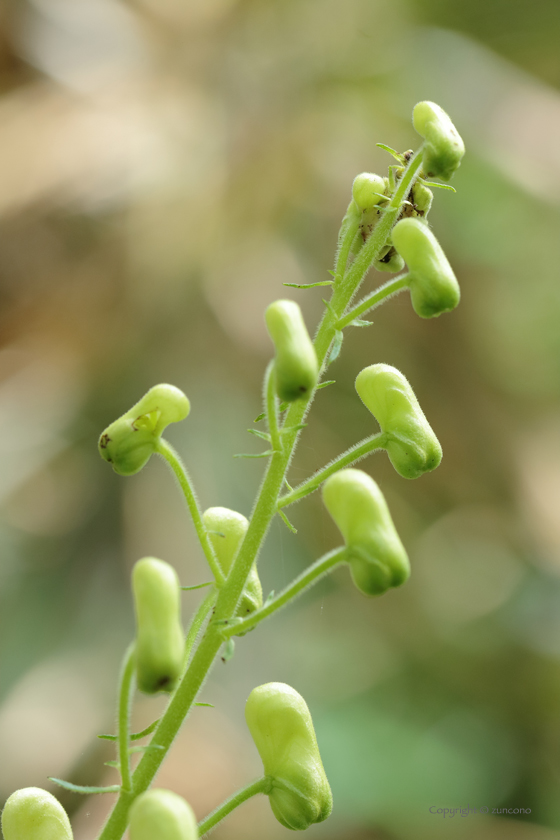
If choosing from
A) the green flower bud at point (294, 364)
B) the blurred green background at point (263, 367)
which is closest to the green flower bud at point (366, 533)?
the green flower bud at point (294, 364)

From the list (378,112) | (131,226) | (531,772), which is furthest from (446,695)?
(378,112)

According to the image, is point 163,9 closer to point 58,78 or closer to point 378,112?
point 58,78

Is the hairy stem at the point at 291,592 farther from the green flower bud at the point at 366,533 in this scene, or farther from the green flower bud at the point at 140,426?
the green flower bud at the point at 140,426

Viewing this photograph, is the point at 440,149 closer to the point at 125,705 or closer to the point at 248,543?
the point at 248,543

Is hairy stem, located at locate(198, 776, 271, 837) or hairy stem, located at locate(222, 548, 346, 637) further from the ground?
hairy stem, located at locate(222, 548, 346, 637)

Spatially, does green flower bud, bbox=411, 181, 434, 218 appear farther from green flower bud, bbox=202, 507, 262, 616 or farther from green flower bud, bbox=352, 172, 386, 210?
green flower bud, bbox=202, 507, 262, 616

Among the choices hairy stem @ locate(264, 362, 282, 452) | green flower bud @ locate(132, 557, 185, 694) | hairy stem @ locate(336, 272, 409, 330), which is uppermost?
hairy stem @ locate(336, 272, 409, 330)

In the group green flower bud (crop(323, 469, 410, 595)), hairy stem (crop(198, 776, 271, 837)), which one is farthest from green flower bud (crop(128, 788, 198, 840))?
green flower bud (crop(323, 469, 410, 595))
